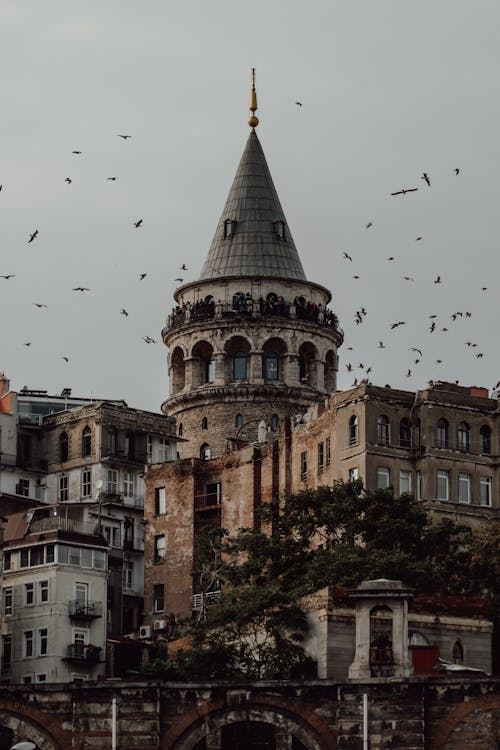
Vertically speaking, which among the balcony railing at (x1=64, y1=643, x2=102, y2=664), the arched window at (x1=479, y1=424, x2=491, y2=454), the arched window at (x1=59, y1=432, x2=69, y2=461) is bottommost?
the balcony railing at (x1=64, y1=643, x2=102, y2=664)

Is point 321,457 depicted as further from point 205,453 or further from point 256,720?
point 256,720

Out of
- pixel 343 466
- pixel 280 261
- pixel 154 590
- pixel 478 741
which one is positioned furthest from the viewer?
pixel 280 261

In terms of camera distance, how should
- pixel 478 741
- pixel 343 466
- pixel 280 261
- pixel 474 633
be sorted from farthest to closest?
1. pixel 280 261
2. pixel 343 466
3. pixel 474 633
4. pixel 478 741

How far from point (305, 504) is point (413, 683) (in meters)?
24.7

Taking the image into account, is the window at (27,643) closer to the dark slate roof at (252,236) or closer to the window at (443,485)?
the window at (443,485)

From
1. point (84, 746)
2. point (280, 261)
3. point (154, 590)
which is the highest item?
point (280, 261)

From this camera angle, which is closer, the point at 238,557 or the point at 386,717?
the point at 386,717

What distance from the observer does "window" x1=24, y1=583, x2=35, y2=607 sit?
124m

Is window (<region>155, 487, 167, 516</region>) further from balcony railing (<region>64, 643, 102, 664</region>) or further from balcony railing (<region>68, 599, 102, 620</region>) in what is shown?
balcony railing (<region>64, 643, 102, 664</region>)

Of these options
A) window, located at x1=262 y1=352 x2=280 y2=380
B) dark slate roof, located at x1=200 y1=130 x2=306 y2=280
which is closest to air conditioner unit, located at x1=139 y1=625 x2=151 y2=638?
window, located at x1=262 y1=352 x2=280 y2=380

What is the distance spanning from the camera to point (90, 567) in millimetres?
126000

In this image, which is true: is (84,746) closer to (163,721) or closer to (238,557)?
(163,721)

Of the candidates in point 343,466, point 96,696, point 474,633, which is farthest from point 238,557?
point 96,696

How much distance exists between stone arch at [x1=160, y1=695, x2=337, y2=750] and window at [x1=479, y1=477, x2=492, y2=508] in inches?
1371
